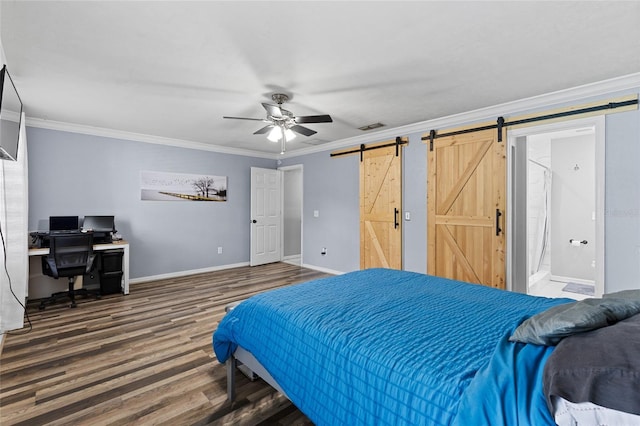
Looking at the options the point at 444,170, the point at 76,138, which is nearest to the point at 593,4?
the point at 444,170

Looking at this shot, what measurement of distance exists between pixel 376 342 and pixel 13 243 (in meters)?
3.74

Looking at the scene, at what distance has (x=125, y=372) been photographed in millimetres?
2369

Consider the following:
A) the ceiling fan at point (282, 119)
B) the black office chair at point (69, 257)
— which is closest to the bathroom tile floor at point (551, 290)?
the ceiling fan at point (282, 119)

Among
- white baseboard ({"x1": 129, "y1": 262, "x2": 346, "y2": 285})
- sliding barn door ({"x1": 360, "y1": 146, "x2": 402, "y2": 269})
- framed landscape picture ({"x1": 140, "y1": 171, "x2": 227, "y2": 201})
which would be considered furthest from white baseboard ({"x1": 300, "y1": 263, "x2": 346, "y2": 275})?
framed landscape picture ({"x1": 140, "y1": 171, "x2": 227, "y2": 201})

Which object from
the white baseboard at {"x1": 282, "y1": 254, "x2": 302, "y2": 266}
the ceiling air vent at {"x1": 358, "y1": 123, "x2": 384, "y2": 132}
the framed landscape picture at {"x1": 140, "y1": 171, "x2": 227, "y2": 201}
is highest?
the ceiling air vent at {"x1": 358, "y1": 123, "x2": 384, "y2": 132}

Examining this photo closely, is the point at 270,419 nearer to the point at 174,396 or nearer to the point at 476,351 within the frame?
the point at 174,396

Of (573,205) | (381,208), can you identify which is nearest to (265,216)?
(381,208)

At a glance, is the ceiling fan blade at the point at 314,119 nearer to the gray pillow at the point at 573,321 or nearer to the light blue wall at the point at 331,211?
the light blue wall at the point at 331,211

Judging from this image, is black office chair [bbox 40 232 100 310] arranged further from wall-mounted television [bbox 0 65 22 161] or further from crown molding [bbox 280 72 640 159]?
crown molding [bbox 280 72 640 159]

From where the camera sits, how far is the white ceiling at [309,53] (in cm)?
193

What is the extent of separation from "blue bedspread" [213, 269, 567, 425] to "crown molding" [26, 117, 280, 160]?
4221 millimetres

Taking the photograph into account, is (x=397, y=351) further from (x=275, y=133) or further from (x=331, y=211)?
(x=331, y=211)

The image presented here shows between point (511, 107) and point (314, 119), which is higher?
point (511, 107)

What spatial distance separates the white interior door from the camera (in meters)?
6.45
